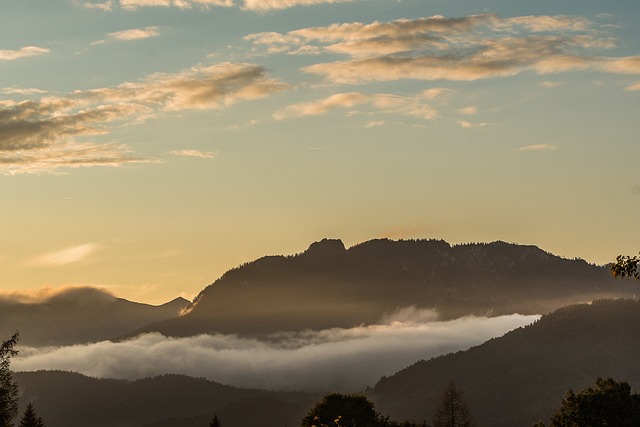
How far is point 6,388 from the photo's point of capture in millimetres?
67125

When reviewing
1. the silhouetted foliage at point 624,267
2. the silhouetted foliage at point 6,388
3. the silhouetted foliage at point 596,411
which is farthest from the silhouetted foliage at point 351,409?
the silhouetted foliage at point 624,267

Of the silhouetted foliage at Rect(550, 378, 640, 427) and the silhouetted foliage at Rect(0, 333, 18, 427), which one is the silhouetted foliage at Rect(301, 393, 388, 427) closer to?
the silhouetted foliage at Rect(550, 378, 640, 427)

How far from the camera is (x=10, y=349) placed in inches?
2606

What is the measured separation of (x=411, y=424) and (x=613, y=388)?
146 feet

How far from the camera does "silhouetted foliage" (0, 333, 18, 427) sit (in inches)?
2591

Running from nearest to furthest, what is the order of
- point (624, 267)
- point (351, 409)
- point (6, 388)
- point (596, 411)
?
point (624, 267) → point (6, 388) → point (596, 411) → point (351, 409)

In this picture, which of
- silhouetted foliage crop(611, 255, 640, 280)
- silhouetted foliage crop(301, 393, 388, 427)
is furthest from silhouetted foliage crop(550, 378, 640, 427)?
silhouetted foliage crop(611, 255, 640, 280)

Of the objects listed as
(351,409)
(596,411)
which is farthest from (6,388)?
(351,409)

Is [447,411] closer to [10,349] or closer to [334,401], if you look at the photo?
[334,401]

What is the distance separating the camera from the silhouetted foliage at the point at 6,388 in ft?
216

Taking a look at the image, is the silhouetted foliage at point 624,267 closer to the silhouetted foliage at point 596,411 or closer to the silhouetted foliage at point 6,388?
the silhouetted foliage at point 6,388

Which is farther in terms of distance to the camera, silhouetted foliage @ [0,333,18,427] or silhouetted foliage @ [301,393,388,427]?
silhouetted foliage @ [301,393,388,427]

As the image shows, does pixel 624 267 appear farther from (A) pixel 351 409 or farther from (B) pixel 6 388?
(A) pixel 351 409

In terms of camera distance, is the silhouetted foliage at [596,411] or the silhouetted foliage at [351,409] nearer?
the silhouetted foliage at [596,411]
